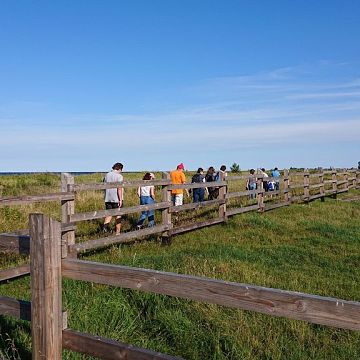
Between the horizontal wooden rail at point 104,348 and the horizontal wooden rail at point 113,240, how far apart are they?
4616 mm

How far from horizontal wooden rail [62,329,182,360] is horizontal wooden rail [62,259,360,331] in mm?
393

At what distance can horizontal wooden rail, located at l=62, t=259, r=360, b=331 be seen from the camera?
8.28 feet

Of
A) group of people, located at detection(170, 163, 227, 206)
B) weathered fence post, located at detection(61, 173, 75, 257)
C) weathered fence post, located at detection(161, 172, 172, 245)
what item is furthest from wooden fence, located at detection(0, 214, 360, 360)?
group of people, located at detection(170, 163, 227, 206)

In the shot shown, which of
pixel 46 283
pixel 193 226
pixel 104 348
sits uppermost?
pixel 46 283

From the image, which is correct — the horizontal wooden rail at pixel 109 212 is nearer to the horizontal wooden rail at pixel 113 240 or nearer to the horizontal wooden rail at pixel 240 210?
the horizontal wooden rail at pixel 113 240

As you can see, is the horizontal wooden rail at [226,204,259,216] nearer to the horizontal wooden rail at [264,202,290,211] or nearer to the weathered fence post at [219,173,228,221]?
the weathered fence post at [219,173,228,221]

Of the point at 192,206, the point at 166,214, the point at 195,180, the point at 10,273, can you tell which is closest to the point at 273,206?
the point at 195,180

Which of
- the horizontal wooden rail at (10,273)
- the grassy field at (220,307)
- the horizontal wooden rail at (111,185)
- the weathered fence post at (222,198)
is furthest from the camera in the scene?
the weathered fence post at (222,198)

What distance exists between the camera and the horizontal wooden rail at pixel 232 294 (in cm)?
252

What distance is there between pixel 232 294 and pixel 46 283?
136cm

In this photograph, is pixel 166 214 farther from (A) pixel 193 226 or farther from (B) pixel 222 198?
(B) pixel 222 198

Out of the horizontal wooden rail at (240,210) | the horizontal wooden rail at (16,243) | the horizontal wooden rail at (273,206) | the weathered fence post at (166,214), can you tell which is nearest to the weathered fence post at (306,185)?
the horizontal wooden rail at (273,206)

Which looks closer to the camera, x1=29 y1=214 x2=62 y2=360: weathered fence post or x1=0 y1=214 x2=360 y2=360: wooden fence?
x1=0 y1=214 x2=360 y2=360: wooden fence

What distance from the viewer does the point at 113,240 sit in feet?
31.0
